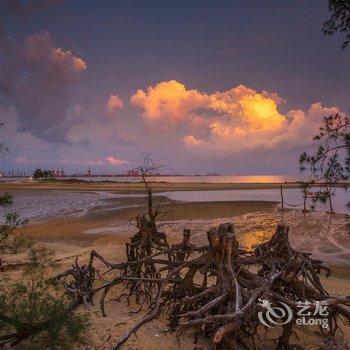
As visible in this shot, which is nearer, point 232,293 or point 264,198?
point 232,293

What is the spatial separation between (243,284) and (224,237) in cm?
77

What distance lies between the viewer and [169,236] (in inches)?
748

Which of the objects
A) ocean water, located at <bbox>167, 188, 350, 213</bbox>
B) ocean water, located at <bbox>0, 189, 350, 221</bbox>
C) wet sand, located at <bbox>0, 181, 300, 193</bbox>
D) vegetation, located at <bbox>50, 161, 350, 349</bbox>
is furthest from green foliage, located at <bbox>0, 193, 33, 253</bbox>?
wet sand, located at <bbox>0, 181, 300, 193</bbox>

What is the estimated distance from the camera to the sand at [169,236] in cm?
574

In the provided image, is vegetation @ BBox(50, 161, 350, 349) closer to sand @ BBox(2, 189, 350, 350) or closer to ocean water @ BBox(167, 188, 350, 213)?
sand @ BBox(2, 189, 350, 350)

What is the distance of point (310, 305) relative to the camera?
5.04 meters

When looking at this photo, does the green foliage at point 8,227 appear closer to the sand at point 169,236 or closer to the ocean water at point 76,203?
the sand at point 169,236

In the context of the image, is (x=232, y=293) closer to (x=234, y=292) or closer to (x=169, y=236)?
(x=234, y=292)

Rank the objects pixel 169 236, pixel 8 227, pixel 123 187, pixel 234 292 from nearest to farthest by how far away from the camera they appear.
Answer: pixel 234 292
pixel 8 227
pixel 169 236
pixel 123 187

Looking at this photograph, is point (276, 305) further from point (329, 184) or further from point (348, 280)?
point (348, 280)

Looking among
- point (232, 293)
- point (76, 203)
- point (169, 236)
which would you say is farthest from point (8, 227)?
point (76, 203)

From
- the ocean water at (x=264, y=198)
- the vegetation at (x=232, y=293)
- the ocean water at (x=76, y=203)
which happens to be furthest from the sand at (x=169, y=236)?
the ocean water at (x=264, y=198)

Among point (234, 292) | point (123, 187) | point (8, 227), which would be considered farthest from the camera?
point (123, 187)

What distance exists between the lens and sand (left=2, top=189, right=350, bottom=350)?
5742 mm
